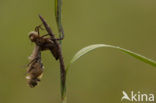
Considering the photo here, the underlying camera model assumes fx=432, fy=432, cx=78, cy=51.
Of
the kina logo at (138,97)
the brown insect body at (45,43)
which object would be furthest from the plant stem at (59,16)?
the kina logo at (138,97)

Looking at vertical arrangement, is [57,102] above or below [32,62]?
below

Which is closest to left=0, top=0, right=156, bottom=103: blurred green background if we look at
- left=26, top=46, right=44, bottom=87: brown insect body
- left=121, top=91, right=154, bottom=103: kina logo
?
left=121, top=91, right=154, bottom=103: kina logo

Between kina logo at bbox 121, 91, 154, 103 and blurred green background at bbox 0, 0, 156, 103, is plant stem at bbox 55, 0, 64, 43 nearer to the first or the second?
kina logo at bbox 121, 91, 154, 103

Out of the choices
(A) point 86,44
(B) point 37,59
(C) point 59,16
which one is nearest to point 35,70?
(B) point 37,59

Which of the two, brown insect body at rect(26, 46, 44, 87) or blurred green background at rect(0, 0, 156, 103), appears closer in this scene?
brown insect body at rect(26, 46, 44, 87)

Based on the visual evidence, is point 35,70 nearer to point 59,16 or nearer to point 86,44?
point 59,16

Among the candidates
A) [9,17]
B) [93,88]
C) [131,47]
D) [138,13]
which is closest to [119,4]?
[138,13]

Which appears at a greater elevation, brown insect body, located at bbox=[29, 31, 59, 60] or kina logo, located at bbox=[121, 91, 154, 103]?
brown insect body, located at bbox=[29, 31, 59, 60]

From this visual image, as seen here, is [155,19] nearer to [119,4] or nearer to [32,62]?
[119,4]

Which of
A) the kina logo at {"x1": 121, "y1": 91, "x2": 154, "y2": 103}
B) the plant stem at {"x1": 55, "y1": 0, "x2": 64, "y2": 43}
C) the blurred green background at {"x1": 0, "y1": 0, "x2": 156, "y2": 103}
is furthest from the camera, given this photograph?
the blurred green background at {"x1": 0, "y1": 0, "x2": 156, "y2": 103}
